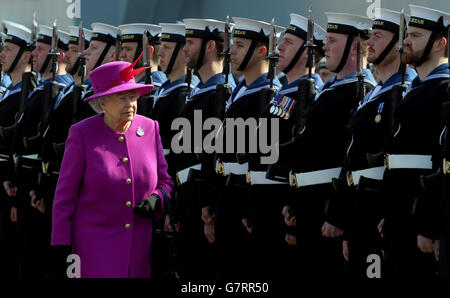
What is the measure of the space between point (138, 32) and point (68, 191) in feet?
12.2

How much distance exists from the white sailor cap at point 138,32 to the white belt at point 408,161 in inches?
137

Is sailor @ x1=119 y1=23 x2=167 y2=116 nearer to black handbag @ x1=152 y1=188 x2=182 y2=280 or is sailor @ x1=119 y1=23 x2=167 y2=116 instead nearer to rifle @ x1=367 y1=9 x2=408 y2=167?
rifle @ x1=367 y1=9 x2=408 y2=167

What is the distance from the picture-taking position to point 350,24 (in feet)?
22.7

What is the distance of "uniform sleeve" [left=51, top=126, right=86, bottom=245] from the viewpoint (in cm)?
548

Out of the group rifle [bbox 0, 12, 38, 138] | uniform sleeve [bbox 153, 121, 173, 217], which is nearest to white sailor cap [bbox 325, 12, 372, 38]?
uniform sleeve [bbox 153, 121, 173, 217]

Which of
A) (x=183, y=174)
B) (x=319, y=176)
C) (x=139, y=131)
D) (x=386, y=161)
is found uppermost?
(x=139, y=131)

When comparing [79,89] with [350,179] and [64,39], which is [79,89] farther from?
[350,179]

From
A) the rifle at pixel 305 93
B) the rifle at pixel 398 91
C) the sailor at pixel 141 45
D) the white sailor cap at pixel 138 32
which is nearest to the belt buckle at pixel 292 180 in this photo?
the rifle at pixel 305 93

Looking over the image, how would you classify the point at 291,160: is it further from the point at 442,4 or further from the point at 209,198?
the point at 442,4

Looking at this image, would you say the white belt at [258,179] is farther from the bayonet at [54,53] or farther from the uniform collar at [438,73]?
the bayonet at [54,53]

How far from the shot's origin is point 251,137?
7355 millimetres

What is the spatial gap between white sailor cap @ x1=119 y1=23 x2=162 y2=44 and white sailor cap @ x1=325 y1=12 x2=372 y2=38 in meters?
2.45

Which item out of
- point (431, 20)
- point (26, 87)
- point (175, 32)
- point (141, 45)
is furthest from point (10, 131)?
point (431, 20)
